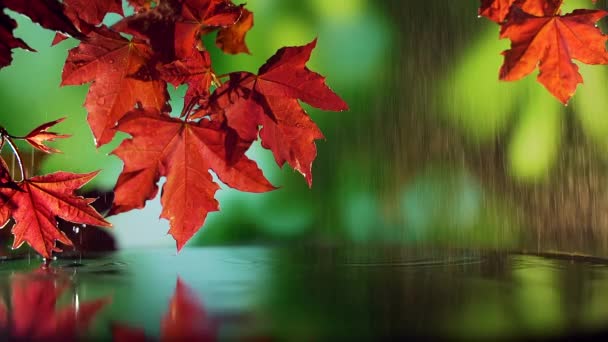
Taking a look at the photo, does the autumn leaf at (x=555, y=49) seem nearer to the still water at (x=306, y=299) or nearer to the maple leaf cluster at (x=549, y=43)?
the maple leaf cluster at (x=549, y=43)

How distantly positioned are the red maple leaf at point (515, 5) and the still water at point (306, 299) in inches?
10.7

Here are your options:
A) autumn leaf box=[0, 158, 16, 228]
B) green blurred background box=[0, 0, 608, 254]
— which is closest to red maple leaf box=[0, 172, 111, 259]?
autumn leaf box=[0, 158, 16, 228]

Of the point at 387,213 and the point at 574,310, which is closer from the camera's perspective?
the point at 574,310

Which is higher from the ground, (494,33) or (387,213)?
(494,33)

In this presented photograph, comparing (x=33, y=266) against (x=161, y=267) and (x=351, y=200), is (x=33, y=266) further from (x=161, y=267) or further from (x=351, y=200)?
(x=351, y=200)

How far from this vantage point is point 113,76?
1.50 ft

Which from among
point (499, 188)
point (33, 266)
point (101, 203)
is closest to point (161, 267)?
point (33, 266)

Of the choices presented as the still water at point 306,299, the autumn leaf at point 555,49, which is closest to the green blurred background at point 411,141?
the still water at point 306,299

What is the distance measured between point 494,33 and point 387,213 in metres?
0.65

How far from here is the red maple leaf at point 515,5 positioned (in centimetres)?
54

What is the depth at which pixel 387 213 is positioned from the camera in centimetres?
178

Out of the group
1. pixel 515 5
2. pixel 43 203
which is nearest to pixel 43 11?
pixel 43 203

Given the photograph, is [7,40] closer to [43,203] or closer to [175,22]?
[175,22]

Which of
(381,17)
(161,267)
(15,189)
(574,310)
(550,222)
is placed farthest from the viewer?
(381,17)
